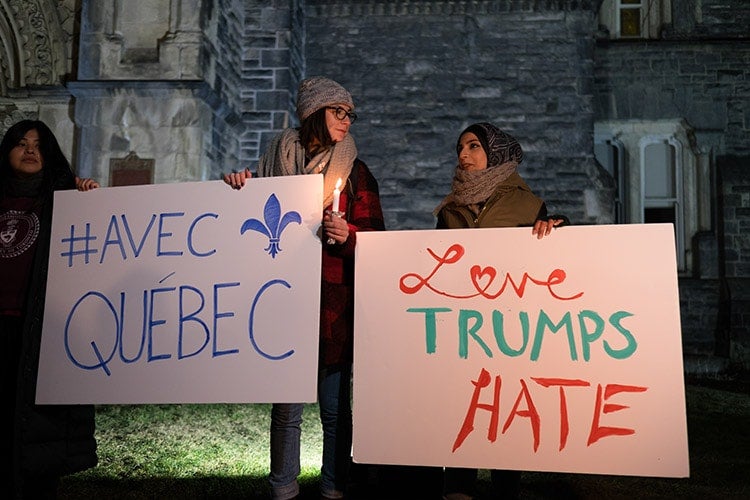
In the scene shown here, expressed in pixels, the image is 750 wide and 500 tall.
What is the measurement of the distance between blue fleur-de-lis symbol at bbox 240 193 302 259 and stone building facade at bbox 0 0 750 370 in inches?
166

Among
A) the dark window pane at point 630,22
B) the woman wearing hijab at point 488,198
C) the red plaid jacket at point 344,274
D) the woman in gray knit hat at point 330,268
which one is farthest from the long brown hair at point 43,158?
the dark window pane at point 630,22

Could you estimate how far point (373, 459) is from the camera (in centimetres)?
228

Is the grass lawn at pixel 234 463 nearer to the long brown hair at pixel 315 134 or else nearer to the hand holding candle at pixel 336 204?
the hand holding candle at pixel 336 204

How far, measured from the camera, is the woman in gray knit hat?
7.97 feet

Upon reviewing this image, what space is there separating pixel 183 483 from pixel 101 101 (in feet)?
15.0

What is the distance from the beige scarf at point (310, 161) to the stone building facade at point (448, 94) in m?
3.98

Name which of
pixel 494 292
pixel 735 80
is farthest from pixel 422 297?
pixel 735 80

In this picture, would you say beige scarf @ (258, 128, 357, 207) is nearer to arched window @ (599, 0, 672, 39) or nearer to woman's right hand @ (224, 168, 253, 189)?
woman's right hand @ (224, 168, 253, 189)

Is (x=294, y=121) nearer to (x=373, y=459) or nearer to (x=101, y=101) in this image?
(x=101, y=101)

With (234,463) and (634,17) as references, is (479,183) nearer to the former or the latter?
(234,463)

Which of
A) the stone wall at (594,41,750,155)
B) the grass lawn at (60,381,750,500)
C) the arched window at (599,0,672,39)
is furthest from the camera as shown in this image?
the arched window at (599,0,672,39)

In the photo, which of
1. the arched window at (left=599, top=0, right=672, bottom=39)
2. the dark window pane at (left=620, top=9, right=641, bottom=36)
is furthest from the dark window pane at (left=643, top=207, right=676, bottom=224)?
the dark window pane at (left=620, top=9, right=641, bottom=36)

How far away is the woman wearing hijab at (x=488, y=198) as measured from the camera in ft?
8.18

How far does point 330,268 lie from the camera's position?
2.51 meters
